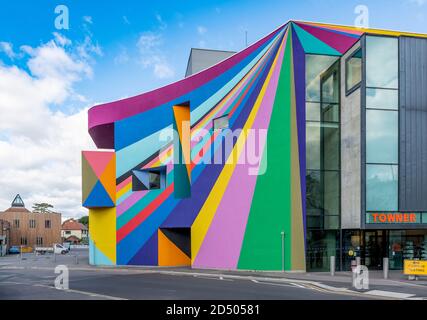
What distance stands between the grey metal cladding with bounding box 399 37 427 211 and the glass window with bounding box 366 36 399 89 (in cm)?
29

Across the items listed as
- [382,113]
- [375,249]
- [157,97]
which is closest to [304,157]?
[382,113]

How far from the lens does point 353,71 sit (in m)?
21.2

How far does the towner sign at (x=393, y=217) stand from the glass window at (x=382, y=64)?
6.54 m

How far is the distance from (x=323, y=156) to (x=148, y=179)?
42.7 ft

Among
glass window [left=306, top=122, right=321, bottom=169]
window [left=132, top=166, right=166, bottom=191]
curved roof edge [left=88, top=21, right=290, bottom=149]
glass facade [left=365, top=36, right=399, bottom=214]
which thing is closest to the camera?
glass facade [left=365, top=36, right=399, bottom=214]

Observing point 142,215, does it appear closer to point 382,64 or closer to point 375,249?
point 375,249

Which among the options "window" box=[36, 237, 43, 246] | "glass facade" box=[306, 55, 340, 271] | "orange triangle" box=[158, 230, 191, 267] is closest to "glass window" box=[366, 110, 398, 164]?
"glass facade" box=[306, 55, 340, 271]

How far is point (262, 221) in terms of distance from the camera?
21.1m

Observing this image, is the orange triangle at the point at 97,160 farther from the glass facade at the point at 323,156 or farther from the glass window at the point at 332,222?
the glass window at the point at 332,222

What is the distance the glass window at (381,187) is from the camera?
1966 centimetres

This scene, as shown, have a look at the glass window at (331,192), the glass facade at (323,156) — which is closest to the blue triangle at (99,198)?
the glass facade at (323,156)

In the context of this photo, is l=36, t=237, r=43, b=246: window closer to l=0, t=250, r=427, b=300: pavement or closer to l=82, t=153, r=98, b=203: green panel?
l=82, t=153, r=98, b=203: green panel

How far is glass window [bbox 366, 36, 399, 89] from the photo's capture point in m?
20.0

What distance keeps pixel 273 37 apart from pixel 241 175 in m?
8.07
